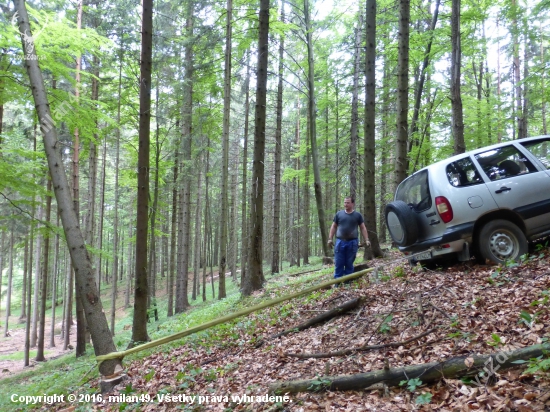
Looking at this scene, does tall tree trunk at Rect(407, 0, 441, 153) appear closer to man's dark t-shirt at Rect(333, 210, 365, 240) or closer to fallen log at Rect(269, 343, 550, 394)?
man's dark t-shirt at Rect(333, 210, 365, 240)

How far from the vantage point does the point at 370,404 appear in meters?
3.02

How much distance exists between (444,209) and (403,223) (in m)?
0.70

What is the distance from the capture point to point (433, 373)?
3.02 m

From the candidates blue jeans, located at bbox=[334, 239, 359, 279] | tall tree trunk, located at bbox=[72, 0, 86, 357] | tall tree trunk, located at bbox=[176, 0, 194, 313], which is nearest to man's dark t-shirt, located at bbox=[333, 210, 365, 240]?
blue jeans, located at bbox=[334, 239, 359, 279]

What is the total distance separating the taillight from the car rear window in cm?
21

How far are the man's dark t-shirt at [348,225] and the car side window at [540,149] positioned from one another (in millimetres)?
3223

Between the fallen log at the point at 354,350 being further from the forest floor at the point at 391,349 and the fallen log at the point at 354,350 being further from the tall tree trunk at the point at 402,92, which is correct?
the tall tree trunk at the point at 402,92

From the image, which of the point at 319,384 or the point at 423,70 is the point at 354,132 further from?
the point at 319,384

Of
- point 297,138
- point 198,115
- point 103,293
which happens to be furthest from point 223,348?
point 103,293

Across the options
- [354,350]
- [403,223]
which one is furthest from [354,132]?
[354,350]

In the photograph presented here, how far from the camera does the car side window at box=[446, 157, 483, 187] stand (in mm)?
5613

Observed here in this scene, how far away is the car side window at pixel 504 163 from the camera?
5.71 metres

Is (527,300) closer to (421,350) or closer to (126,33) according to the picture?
(421,350)

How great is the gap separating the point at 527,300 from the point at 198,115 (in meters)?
13.1
